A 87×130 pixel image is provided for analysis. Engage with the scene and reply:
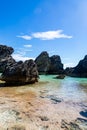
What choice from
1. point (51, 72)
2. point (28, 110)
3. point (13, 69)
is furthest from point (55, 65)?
point (28, 110)

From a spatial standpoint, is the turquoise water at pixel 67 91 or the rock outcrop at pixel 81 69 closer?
the turquoise water at pixel 67 91

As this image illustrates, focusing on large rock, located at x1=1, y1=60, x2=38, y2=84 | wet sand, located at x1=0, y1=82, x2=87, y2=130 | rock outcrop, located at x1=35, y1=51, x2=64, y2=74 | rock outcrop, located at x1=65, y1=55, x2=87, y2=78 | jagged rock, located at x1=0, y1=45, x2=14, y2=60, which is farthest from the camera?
jagged rock, located at x1=0, y1=45, x2=14, y2=60

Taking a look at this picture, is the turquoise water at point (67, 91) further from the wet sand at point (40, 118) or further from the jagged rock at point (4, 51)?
the jagged rock at point (4, 51)

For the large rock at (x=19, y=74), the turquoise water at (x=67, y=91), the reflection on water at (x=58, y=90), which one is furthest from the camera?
the large rock at (x=19, y=74)

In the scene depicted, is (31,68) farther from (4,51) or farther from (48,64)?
(4,51)

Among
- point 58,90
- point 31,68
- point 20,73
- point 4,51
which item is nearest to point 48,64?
point 4,51

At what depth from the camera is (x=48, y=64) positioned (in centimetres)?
9200

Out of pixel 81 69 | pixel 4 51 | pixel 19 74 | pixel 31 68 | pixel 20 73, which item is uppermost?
pixel 4 51

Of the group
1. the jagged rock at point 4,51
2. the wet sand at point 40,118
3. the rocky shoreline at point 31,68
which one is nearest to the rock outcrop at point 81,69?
the rocky shoreline at point 31,68

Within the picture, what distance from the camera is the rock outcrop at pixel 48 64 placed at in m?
89.8

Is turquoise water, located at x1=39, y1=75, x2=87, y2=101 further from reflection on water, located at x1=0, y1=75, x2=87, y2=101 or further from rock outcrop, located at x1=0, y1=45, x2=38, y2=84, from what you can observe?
rock outcrop, located at x1=0, y1=45, x2=38, y2=84

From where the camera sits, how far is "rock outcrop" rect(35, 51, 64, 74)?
294 feet

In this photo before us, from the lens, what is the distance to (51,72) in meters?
94.1

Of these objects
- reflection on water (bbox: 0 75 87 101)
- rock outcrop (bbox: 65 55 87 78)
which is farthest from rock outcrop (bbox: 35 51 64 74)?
reflection on water (bbox: 0 75 87 101)
